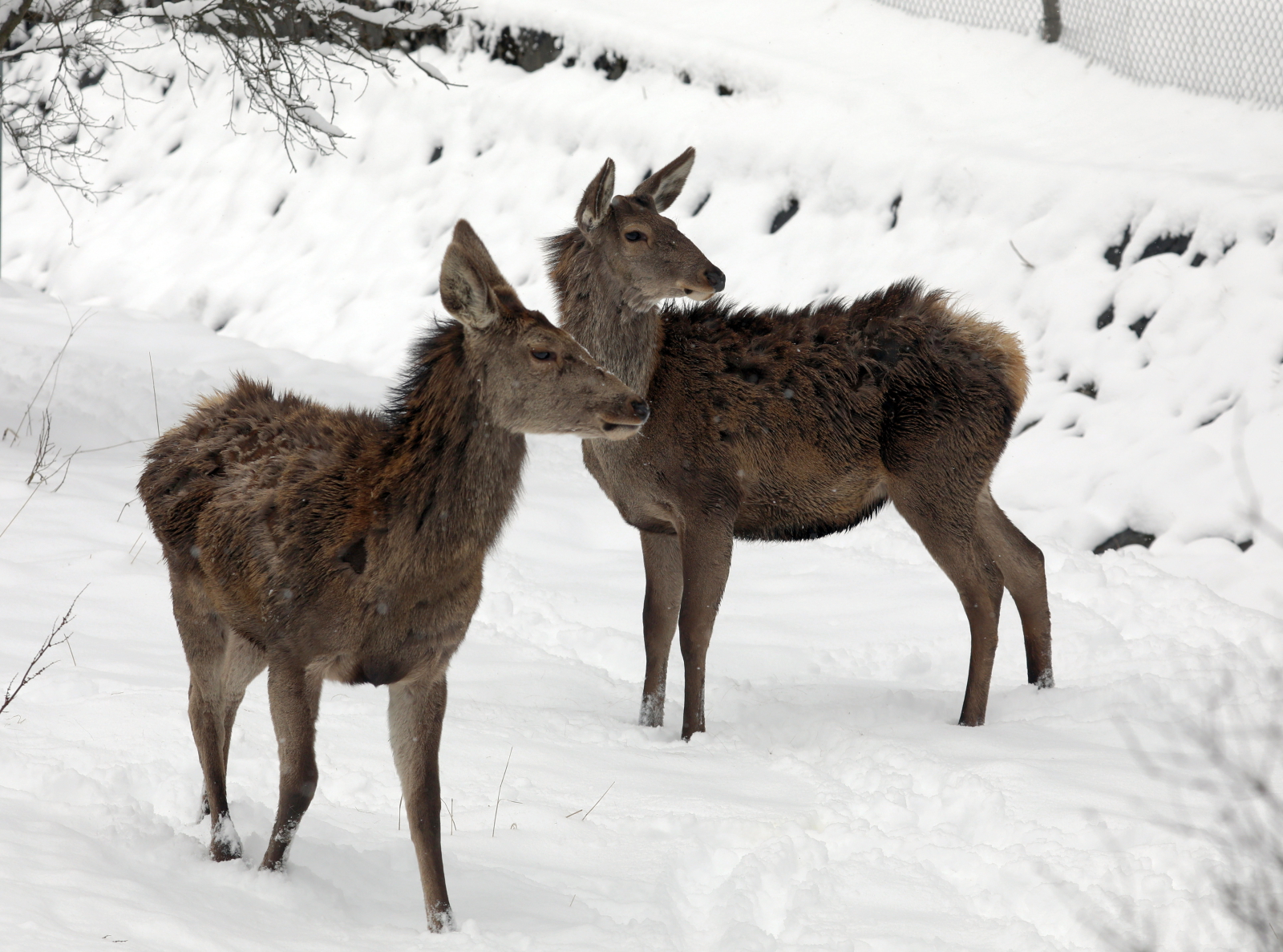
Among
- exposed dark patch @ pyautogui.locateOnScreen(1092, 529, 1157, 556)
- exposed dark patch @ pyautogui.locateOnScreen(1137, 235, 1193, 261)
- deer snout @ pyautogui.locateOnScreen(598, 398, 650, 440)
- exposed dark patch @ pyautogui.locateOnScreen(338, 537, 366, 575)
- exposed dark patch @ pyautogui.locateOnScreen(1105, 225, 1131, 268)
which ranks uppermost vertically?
deer snout @ pyautogui.locateOnScreen(598, 398, 650, 440)

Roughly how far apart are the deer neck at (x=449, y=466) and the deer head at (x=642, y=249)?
2443 mm

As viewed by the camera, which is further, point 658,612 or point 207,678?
point 658,612

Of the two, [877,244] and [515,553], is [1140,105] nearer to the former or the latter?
[877,244]

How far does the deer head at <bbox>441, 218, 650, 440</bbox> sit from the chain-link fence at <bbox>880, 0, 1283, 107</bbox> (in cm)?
989

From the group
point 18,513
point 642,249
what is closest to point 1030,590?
point 642,249

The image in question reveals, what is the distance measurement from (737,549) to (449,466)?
5.86 m

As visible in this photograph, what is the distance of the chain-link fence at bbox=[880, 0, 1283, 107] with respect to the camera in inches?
462

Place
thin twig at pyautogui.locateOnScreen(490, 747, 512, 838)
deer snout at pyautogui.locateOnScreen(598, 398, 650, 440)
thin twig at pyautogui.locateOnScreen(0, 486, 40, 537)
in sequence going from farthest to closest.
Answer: thin twig at pyautogui.locateOnScreen(0, 486, 40, 537)
thin twig at pyautogui.locateOnScreen(490, 747, 512, 838)
deer snout at pyautogui.locateOnScreen(598, 398, 650, 440)

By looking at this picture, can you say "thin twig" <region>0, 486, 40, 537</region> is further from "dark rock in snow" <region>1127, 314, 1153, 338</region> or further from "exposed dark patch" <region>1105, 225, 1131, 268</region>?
"exposed dark patch" <region>1105, 225, 1131, 268</region>

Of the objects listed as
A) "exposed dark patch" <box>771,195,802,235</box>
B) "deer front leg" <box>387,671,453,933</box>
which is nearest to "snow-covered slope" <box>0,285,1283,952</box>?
"deer front leg" <box>387,671,453,933</box>

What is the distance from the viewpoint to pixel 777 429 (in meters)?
6.45

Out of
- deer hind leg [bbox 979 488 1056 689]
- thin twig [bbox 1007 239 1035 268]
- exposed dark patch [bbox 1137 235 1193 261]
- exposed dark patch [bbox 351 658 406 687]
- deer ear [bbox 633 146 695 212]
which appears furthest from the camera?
thin twig [bbox 1007 239 1035 268]

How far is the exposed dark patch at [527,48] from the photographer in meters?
16.2

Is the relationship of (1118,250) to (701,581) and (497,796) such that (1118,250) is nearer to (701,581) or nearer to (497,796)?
(701,581)
